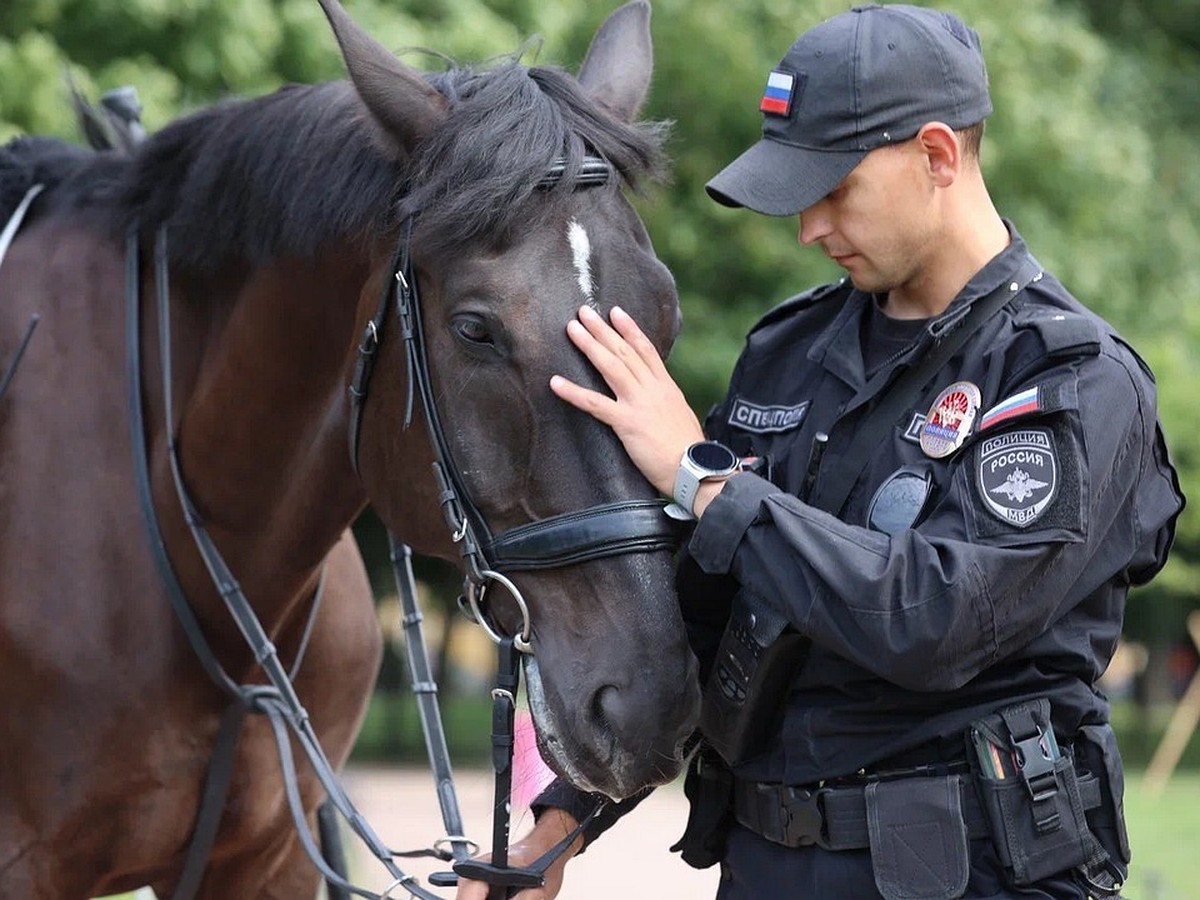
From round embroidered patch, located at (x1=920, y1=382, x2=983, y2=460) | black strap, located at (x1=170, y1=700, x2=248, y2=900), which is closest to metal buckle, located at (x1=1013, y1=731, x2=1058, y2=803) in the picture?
round embroidered patch, located at (x1=920, y1=382, x2=983, y2=460)

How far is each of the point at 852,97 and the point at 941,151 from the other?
6.3 inches

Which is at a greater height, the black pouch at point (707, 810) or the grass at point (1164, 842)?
the black pouch at point (707, 810)

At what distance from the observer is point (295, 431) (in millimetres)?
3139

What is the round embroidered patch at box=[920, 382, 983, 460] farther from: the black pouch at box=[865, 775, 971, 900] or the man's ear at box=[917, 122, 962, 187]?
the black pouch at box=[865, 775, 971, 900]

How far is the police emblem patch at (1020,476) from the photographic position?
220cm

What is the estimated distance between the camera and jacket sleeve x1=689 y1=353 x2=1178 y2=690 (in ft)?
7.13

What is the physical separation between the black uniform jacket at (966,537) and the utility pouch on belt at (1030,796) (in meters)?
0.06

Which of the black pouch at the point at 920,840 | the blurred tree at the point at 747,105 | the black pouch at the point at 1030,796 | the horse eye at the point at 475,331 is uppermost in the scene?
the horse eye at the point at 475,331

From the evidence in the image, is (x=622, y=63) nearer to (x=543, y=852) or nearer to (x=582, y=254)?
(x=582, y=254)

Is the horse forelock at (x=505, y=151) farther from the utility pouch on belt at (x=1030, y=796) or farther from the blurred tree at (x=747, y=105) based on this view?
the blurred tree at (x=747, y=105)

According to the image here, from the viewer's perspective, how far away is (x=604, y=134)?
2.63m

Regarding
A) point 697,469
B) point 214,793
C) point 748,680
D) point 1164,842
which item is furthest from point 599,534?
point 1164,842

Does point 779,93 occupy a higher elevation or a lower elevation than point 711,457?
higher

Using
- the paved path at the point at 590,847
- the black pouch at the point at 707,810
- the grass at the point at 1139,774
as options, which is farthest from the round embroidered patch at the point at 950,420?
the grass at the point at 1139,774
